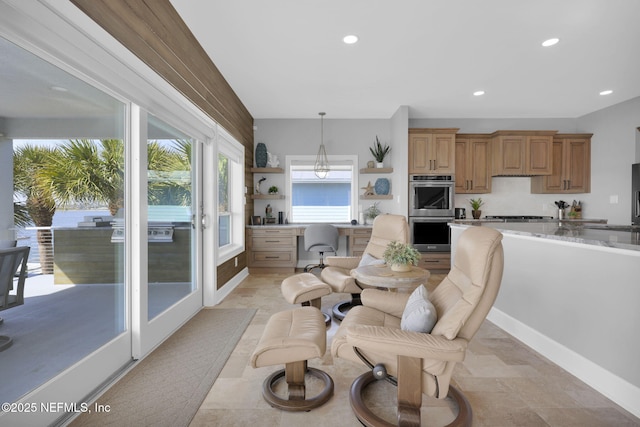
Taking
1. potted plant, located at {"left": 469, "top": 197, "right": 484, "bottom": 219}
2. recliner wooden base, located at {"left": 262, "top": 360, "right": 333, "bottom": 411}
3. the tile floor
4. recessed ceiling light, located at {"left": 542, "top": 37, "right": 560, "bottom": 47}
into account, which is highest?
recessed ceiling light, located at {"left": 542, "top": 37, "right": 560, "bottom": 47}

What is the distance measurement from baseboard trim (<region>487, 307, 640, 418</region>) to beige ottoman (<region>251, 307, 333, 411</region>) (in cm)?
171

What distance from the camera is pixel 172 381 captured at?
1.95 meters

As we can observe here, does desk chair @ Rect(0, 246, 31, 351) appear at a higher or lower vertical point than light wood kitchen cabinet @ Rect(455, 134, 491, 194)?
lower

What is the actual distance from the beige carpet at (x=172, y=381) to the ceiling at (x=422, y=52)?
279 centimetres

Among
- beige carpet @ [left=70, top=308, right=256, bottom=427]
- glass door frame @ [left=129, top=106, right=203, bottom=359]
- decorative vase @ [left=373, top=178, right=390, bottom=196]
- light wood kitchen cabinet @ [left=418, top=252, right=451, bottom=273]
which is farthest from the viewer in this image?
decorative vase @ [left=373, top=178, right=390, bottom=196]

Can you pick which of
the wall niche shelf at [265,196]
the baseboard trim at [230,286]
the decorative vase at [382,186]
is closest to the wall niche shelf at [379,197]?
the decorative vase at [382,186]

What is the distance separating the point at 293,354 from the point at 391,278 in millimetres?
1047

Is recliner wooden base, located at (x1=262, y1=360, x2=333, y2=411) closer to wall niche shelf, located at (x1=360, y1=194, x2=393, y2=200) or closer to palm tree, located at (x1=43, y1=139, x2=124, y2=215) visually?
palm tree, located at (x1=43, y1=139, x2=124, y2=215)

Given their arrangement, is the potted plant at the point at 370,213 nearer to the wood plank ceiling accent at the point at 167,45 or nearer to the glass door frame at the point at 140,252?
the wood plank ceiling accent at the point at 167,45

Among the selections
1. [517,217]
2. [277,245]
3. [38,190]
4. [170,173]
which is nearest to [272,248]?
[277,245]

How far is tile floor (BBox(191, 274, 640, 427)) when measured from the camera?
161 cm

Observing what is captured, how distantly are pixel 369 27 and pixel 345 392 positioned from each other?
9.76 ft

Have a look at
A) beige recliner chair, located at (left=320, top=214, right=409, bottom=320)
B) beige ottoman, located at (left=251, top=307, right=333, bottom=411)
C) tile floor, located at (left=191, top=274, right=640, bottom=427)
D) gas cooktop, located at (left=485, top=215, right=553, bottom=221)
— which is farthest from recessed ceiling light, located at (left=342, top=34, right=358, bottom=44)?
gas cooktop, located at (left=485, top=215, right=553, bottom=221)

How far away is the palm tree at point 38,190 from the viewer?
4.56 feet
